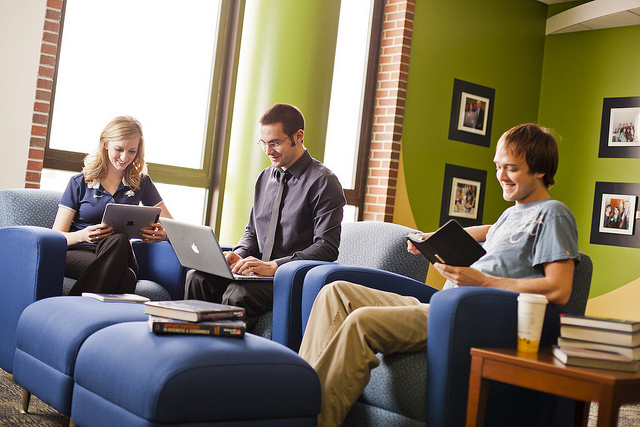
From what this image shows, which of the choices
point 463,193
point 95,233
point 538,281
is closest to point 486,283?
point 538,281

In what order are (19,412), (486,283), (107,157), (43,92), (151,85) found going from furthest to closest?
(151,85)
(43,92)
(107,157)
(19,412)
(486,283)

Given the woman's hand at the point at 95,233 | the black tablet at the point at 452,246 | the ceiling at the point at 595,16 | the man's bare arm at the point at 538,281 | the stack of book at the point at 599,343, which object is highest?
the ceiling at the point at 595,16

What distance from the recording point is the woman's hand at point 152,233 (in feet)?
10.7

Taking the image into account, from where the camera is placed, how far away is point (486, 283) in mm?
2232

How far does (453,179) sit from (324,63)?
5.20ft

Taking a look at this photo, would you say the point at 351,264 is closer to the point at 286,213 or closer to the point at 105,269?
the point at 286,213

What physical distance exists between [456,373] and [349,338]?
324mm

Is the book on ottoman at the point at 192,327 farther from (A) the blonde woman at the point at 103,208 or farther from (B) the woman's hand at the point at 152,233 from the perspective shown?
(B) the woman's hand at the point at 152,233

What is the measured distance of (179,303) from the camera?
2131 millimetres

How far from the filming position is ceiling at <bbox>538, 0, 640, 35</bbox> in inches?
215

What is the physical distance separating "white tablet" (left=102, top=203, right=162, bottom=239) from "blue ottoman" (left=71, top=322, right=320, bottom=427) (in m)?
1.11

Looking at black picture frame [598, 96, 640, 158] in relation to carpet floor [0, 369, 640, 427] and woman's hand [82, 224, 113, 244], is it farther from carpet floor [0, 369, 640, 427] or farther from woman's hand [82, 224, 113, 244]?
woman's hand [82, 224, 113, 244]

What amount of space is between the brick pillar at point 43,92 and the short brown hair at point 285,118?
1.48m

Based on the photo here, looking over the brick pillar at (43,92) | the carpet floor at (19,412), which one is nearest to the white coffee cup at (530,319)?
the carpet floor at (19,412)
